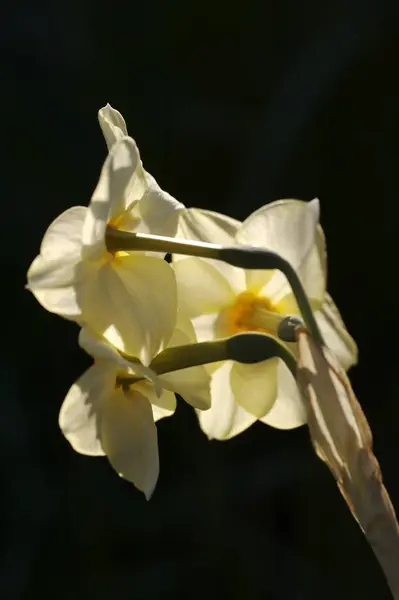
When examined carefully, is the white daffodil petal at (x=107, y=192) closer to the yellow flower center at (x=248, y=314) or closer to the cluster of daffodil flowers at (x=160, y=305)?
the cluster of daffodil flowers at (x=160, y=305)

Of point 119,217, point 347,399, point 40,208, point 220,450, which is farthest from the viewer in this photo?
point 220,450

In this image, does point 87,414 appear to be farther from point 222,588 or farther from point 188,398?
point 222,588

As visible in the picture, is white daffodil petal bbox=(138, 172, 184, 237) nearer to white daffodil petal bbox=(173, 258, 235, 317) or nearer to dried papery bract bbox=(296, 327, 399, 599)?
white daffodil petal bbox=(173, 258, 235, 317)

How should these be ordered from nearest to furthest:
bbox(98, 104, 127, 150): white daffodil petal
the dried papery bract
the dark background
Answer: the dried papery bract → bbox(98, 104, 127, 150): white daffodil petal → the dark background

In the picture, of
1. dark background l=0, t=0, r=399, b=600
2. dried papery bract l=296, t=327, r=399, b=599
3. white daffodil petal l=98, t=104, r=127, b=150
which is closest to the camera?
dried papery bract l=296, t=327, r=399, b=599

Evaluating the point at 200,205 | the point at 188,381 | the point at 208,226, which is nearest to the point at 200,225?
the point at 208,226

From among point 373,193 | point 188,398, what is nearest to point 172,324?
point 188,398

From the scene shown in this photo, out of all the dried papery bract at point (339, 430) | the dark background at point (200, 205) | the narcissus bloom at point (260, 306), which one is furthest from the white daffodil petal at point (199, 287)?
the dark background at point (200, 205)

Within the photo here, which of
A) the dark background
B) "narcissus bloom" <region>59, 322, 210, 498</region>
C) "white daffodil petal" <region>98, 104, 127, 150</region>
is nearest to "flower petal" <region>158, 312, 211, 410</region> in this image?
"narcissus bloom" <region>59, 322, 210, 498</region>
